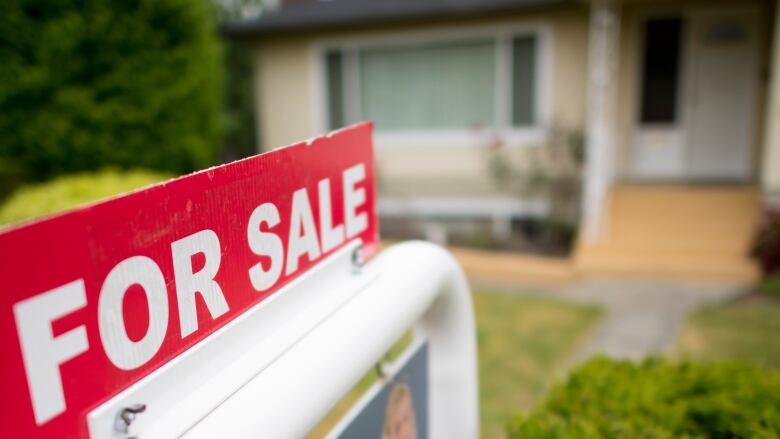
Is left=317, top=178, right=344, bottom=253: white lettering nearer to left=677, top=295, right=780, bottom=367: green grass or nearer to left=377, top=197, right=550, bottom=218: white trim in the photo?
left=677, top=295, right=780, bottom=367: green grass

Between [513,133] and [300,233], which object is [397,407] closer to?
[300,233]

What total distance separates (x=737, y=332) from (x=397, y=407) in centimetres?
484

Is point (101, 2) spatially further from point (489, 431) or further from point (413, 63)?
point (489, 431)

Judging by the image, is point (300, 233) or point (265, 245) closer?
point (265, 245)

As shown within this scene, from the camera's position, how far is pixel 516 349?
540 centimetres

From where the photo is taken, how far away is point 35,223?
714 mm

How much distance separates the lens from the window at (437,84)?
9.95 metres

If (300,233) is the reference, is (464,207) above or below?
below

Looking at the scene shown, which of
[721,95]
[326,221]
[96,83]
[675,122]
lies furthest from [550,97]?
[326,221]

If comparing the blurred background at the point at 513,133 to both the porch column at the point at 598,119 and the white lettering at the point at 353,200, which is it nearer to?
the porch column at the point at 598,119

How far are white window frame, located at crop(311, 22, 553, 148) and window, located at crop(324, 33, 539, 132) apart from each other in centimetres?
2

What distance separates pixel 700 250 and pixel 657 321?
2.08m

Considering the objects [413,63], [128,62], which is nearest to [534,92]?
[413,63]

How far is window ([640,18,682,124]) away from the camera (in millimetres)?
9719
